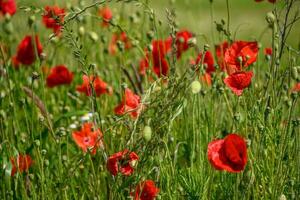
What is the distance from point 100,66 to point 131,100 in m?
2.05

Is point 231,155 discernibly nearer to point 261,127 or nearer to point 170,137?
point 261,127

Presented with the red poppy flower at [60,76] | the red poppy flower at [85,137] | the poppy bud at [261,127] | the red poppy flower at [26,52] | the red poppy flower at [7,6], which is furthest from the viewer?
the red poppy flower at [7,6]

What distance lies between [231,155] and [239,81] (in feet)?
0.94

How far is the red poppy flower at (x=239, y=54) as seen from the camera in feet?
7.62

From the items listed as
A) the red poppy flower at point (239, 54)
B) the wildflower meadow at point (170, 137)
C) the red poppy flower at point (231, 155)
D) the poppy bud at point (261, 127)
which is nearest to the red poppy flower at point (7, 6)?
the wildflower meadow at point (170, 137)

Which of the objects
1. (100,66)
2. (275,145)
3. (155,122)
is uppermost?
(155,122)

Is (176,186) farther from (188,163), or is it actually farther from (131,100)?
(188,163)

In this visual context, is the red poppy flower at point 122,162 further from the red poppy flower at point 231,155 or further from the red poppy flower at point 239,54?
the red poppy flower at point 239,54

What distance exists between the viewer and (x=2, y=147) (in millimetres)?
2670

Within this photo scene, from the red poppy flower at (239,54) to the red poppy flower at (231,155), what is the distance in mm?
419

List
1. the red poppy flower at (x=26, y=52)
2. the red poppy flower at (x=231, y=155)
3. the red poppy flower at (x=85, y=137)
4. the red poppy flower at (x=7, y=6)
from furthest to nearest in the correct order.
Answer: the red poppy flower at (x=7, y=6) < the red poppy flower at (x=26, y=52) < the red poppy flower at (x=85, y=137) < the red poppy flower at (x=231, y=155)

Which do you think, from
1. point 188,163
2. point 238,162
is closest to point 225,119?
point 188,163

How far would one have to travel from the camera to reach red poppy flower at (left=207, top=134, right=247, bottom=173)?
1.93 m

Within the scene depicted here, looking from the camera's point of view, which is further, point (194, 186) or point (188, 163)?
point (188, 163)
